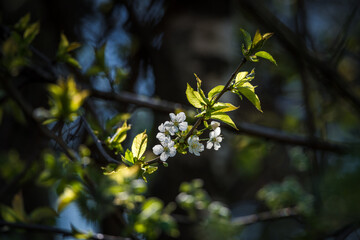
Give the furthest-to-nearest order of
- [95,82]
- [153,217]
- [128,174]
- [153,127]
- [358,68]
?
[358,68] < [153,127] < [95,82] < [153,217] < [128,174]

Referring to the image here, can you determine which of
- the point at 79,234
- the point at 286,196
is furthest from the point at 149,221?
the point at 286,196

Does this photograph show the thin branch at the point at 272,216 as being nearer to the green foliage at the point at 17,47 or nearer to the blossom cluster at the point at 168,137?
the blossom cluster at the point at 168,137

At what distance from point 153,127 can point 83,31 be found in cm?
79

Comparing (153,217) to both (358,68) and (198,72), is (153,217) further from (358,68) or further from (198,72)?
(358,68)

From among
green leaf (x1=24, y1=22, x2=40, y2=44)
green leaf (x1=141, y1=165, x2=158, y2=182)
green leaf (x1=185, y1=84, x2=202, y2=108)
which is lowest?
green leaf (x1=141, y1=165, x2=158, y2=182)

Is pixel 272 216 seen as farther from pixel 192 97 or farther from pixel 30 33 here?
pixel 30 33

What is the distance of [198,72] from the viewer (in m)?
1.86

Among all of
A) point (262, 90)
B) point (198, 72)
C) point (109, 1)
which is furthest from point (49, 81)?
point (262, 90)

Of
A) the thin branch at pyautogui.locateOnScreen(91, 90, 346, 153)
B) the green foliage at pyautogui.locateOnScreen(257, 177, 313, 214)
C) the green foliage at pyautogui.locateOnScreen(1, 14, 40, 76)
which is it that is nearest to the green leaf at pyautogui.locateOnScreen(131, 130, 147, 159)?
the green foliage at pyautogui.locateOnScreen(1, 14, 40, 76)

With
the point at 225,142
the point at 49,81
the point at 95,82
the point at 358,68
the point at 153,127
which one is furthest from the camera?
the point at 358,68

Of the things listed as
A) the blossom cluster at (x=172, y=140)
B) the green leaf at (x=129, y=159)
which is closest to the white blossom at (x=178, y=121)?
the blossom cluster at (x=172, y=140)

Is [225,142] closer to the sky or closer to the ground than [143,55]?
closer to the ground

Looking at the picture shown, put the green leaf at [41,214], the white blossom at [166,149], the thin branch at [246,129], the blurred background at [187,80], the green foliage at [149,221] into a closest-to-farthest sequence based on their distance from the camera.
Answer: the white blossom at [166,149], the green foliage at [149,221], the green leaf at [41,214], the thin branch at [246,129], the blurred background at [187,80]

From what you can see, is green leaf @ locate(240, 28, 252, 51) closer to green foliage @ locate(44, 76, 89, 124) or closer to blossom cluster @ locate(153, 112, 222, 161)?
blossom cluster @ locate(153, 112, 222, 161)
